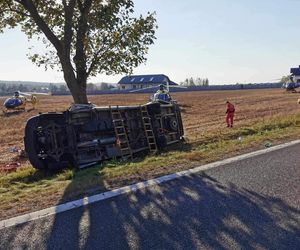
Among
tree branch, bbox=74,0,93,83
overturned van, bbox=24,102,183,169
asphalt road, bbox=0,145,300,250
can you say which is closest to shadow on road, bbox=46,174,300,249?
asphalt road, bbox=0,145,300,250

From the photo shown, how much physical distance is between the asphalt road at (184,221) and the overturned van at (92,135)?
4.04 m

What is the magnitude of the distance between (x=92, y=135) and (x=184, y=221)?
6.01m

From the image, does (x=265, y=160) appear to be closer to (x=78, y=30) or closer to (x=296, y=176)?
(x=296, y=176)

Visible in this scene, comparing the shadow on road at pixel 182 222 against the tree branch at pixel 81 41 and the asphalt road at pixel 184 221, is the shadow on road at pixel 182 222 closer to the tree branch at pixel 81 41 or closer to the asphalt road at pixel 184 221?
the asphalt road at pixel 184 221

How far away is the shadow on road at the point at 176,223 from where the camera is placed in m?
4.22

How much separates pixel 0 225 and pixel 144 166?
3674mm

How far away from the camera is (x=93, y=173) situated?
8078 mm

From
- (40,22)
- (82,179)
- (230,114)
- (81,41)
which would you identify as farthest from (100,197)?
(230,114)

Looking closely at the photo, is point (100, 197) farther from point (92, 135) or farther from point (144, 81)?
point (144, 81)

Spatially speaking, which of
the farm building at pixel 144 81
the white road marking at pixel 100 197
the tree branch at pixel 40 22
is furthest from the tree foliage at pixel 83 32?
the farm building at pixel 144 81

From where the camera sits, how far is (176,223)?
478cm

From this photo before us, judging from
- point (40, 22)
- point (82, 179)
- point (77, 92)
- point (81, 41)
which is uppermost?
point (40, 22)

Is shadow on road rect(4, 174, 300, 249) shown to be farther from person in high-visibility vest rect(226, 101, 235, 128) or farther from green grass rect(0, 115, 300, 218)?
person in high-visibility vest rect(226, 101, 235, 128)

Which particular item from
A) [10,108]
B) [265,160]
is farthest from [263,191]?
[10,108]
